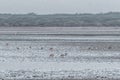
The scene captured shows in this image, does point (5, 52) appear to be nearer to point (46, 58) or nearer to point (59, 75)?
point (46, 58)

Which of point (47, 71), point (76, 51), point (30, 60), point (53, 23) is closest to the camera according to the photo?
point (47, 71)

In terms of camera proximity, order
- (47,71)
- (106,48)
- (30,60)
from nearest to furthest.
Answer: (47,71) → (30,60) → (106,48)

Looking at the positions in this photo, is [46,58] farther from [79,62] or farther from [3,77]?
[3,77]

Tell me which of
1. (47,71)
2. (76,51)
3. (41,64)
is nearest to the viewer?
(47,71)

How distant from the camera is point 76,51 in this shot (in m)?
38.9

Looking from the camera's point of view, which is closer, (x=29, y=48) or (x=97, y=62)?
(x=97, y=62)

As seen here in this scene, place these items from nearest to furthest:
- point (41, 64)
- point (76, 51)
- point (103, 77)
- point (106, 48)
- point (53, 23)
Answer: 1. point (103, 77)
2. point (41, 64)
3. point (76, 51)
4. point (106, 48)
5. point (53, 23)

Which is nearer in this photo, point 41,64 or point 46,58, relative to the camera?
point 41,64

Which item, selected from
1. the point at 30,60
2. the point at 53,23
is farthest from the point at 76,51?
the point at 53,23

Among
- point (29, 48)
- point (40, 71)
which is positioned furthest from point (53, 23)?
point (40, 71)

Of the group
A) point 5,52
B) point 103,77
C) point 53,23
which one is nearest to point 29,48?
point 5,52

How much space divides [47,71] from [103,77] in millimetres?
3635

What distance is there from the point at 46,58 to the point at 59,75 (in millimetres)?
9271

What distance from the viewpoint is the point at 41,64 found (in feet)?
99.6
